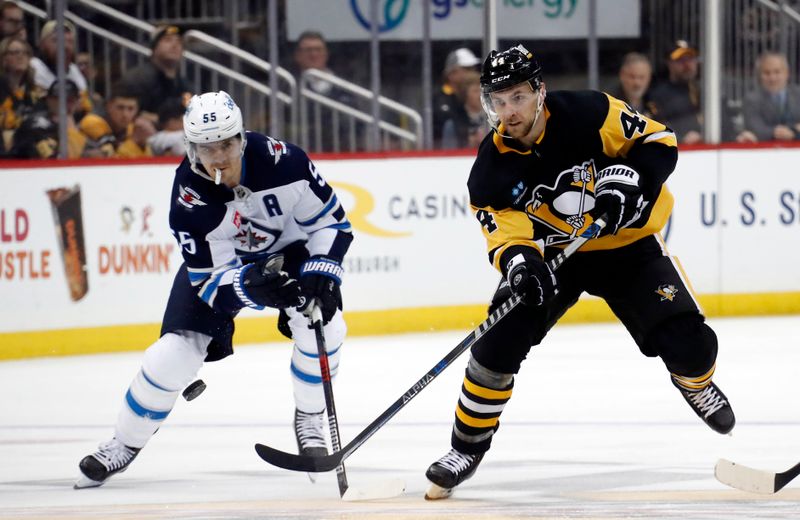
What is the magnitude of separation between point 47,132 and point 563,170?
372 cm

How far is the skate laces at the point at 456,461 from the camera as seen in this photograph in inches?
145

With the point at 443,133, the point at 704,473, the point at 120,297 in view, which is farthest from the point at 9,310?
the point at 704,473

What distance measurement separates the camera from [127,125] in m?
6.97

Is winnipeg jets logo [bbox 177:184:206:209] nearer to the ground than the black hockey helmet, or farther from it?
nearer to the ground

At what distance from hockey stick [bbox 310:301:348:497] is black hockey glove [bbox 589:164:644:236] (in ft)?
2.59

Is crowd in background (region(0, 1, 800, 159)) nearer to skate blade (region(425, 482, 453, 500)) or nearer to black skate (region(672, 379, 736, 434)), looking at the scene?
skate blade (region(425, 482, 453, 500))

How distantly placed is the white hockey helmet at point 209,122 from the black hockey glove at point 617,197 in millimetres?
920

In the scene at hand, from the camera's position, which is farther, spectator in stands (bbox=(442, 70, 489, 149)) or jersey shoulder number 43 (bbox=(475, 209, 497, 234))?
spectator in stands (bbox=(442, 70, 489, 149))

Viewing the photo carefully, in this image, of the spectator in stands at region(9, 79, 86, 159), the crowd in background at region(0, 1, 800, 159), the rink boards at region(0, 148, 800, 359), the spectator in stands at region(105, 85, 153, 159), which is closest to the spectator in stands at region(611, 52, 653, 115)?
the crowd in background at region(0, 1, 800, 159)

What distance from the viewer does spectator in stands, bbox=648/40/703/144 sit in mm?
7848

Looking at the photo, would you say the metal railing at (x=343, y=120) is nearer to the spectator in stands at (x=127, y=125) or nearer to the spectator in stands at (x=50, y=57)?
the spectator in stands at (x=127, y=125)

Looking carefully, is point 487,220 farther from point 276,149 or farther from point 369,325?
point 369,325

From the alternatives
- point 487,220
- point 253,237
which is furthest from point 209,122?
point 487,220

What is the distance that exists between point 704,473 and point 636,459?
11.3 inches
